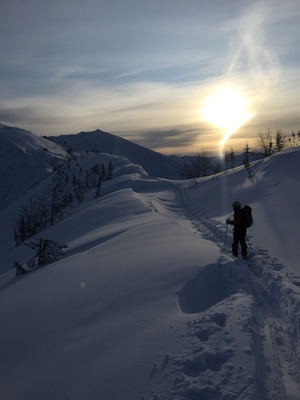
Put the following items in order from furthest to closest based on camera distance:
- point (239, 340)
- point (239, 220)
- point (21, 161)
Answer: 1. point (21, 161)
2. point (239, 220)
3. point (239, 340)

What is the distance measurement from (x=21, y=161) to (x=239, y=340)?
82.6 metres

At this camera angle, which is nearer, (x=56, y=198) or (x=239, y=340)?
(x=239, y=340)

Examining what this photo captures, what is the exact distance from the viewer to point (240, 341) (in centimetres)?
486

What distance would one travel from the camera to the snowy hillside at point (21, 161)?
234 ft

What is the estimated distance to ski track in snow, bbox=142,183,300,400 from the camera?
4.03 m

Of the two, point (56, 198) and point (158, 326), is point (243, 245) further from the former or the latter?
point (56, 198)

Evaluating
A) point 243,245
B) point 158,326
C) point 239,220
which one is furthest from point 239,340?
point 239,220

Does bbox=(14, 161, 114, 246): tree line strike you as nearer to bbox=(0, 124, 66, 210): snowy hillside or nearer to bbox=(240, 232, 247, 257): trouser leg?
bbox=(0, 124, 66, 210): snowy hillside

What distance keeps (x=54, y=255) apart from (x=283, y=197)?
12.6 metres

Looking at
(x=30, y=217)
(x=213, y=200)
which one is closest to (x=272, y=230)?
(x=213, y=200)

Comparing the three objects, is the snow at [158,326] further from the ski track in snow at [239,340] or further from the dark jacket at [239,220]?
the dark jacket at [239,220]

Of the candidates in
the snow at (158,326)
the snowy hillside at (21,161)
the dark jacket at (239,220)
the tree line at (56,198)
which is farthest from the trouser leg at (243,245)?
the snowy hillside at (21,161)

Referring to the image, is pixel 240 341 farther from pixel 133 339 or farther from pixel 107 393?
pixel 107 393

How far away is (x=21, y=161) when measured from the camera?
261ft
